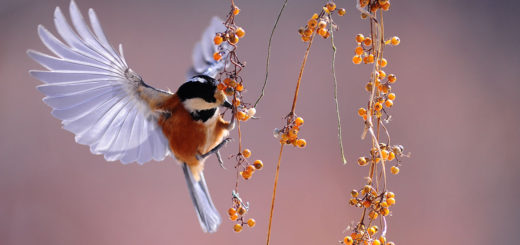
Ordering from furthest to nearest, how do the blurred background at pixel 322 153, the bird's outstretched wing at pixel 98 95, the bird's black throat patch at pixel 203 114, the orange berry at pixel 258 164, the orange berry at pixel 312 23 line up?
the blurred background at pixel 322 153 → the bird's black throat patch at pixel 203 114 → the bird's outstretched wing at pixel 98 95 → the orange berry at pixel 258 164 → the orange berry at pixel 312 23

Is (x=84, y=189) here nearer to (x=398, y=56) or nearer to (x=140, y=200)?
(x=140, y=200)

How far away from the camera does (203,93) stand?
937 millimetres

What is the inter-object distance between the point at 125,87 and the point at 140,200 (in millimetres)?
1042

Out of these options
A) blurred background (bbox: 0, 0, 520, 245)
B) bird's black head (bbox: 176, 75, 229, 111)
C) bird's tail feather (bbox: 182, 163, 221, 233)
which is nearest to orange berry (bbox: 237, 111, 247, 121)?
bird's black head (bbox: 176, 75, 229, 111)

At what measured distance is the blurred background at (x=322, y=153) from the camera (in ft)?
6.29

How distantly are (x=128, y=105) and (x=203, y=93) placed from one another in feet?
0.69

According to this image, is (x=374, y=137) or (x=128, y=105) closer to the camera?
(x=374, y=137)

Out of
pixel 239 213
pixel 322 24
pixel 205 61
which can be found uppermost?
pixel 205 61

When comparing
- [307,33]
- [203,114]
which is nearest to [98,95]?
[203,114]

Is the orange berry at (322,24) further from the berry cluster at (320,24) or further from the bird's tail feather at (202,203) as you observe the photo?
the bird's tail feather at (202,203)

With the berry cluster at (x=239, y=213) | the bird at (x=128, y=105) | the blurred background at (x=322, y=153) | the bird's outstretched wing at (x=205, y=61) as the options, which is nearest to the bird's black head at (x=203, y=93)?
the bird at (x=128, y=105)

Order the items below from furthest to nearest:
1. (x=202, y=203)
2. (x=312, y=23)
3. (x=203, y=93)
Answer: (x=202, y=203) → (x=203, y=93) → (x=312, y=23)

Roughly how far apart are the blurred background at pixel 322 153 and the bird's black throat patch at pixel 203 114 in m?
0.85

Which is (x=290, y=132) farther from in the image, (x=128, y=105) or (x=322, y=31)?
(x=128, y=105)
